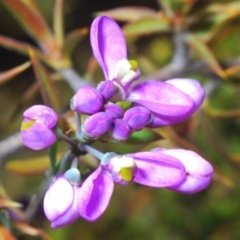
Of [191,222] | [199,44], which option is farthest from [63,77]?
[191,222]

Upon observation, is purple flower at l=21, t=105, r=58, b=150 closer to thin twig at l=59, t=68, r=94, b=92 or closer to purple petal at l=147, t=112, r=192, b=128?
purple petal at l=147, t=112, r=192, b=128

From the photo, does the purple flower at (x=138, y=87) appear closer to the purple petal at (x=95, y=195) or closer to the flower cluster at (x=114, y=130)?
the flower cluster at (x=114, y=130)

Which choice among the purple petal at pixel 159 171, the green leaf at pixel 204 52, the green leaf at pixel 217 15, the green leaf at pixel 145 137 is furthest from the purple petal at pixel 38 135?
the green leaf at pixel 217 15

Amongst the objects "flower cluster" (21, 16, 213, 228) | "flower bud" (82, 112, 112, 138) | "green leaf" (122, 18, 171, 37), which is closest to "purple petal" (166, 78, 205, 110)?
"flower cluster" (21, 16, 213, 228)

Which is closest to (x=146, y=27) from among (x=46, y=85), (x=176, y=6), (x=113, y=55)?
(x=176, y=6)

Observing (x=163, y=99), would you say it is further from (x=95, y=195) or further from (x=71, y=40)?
(x=71, y=40)

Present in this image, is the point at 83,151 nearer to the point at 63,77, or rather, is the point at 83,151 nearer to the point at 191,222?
the point at 63,77
